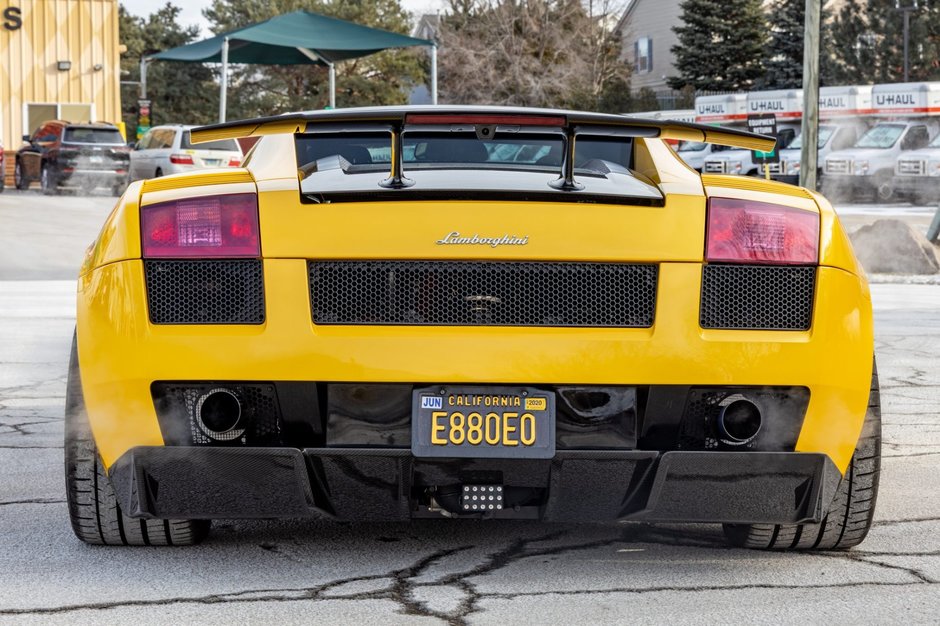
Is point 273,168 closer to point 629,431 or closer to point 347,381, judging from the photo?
point 347,381

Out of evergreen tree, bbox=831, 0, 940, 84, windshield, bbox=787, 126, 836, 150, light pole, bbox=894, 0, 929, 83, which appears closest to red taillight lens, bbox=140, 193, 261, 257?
windshield, bbox=787, 126, 836, 150

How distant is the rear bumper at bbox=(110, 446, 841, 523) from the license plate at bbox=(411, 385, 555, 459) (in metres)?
0.04

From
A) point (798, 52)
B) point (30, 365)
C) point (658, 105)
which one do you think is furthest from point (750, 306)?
point (658, 105)

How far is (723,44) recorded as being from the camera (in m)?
50.3

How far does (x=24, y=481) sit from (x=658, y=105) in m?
50.6

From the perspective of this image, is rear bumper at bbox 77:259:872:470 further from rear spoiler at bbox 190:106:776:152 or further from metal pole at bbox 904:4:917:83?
metal pole at bbox 904:4:917:83

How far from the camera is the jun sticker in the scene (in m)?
3.33

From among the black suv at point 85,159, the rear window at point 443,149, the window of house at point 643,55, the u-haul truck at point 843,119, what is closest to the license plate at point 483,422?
the rear window at point 443,149

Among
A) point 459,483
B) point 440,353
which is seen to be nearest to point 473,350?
point 440,353

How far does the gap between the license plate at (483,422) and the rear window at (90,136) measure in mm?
28334

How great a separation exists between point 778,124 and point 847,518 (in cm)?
3407

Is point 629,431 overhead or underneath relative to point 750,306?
underneath

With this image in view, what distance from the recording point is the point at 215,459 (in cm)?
339

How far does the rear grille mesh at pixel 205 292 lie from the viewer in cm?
339
